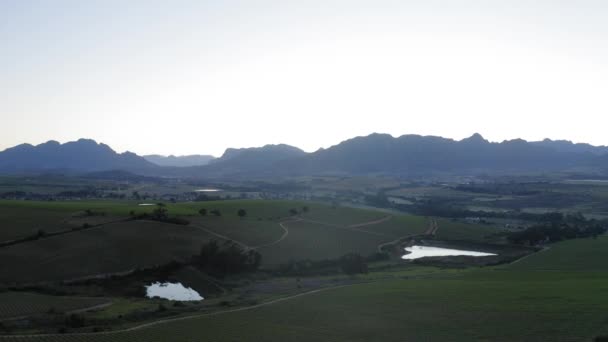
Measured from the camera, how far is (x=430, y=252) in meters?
86.4

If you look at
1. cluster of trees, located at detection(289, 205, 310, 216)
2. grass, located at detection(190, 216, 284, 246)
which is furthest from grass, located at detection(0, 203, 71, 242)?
cluster of trees, located at detection(289, 205, 310, 216)

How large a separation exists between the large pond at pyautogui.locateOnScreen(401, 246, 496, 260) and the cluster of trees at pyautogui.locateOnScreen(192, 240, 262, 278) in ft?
86.2

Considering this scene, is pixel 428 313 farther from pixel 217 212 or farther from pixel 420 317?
pixel 217 212

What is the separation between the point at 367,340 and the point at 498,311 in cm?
1214

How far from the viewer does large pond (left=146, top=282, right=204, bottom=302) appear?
5309 cm

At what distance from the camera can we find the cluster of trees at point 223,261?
6425 cm

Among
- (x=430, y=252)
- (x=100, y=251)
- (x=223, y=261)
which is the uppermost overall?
(x=100, y=251)

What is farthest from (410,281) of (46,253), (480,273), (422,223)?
(422,223)

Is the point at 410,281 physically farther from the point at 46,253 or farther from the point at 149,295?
the point at 46,253

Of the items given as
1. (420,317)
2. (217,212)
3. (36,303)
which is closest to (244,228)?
(217,212)

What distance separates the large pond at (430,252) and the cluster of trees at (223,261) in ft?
86.2

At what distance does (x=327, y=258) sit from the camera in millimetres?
73562

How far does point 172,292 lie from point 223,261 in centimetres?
1034

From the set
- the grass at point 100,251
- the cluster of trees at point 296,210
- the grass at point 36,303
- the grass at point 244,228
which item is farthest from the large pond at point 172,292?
the cluster of trees at point 296,210
